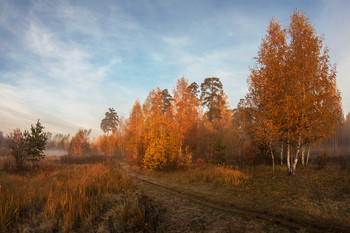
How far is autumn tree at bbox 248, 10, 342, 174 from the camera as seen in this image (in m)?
11.3

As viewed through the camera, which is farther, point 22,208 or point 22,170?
point 22,170

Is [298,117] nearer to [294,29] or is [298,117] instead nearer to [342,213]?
[294,29]

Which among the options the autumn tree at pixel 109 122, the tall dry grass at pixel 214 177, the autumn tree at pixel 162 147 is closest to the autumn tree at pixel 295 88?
the tall dry grass at pixel 214 177

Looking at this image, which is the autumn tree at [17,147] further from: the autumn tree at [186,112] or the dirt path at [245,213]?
the autumn tree at [186,112]

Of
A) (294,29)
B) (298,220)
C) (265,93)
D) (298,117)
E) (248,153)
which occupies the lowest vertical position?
(298,220)

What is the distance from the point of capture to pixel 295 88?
11.7 metres

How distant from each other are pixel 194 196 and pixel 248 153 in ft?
33.9

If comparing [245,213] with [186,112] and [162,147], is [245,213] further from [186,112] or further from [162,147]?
[186,112]

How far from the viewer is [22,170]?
12.5 meters

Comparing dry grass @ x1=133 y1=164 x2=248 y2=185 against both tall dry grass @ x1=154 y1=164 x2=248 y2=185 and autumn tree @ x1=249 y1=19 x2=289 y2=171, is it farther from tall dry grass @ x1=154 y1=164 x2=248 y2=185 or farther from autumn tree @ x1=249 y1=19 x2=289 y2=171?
autumn tree @ x1=249 y1=19 x2=289 y2=171

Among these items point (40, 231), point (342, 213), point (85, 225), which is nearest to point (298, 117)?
point (342, 213)

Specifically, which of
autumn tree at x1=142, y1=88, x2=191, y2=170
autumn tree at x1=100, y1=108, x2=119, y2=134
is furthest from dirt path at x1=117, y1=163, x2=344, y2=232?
autumn tree at x1=100, y1=108, x2=119, y2=134

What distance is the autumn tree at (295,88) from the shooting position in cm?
1129

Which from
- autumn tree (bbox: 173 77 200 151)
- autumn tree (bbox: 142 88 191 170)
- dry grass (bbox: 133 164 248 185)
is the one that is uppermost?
autumn tree (bbox: 173 77 200 151)
